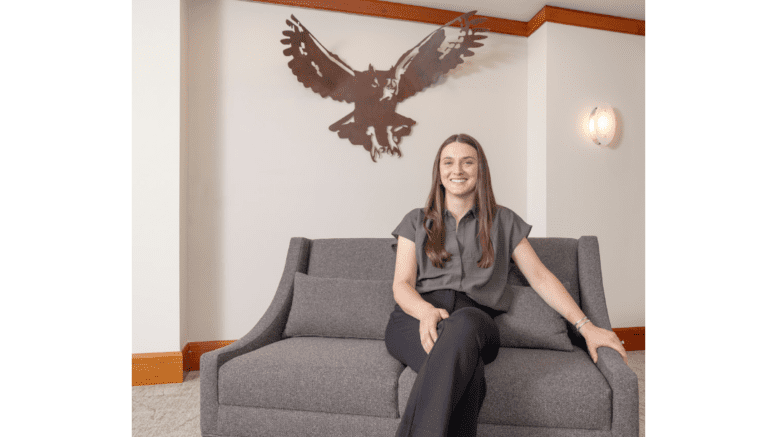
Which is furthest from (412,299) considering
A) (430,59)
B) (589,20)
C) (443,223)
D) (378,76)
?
(589,20)

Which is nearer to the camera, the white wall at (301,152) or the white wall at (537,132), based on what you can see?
the white wall at (301,152)

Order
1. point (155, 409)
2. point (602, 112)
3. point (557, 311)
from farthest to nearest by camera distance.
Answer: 1. point (602, 112)
2. point (155, 409)
3. point (557, 311)

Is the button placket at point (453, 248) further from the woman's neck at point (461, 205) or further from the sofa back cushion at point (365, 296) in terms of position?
the sofa back cushion at point (365, 296)

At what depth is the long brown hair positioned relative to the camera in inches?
61.0

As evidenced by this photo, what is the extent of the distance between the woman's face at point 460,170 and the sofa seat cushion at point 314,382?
0.68 m

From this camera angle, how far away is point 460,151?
5.34ft

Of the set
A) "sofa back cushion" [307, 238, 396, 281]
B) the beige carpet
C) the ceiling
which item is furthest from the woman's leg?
the ceiling

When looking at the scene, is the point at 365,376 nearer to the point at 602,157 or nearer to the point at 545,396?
the point at 545,396

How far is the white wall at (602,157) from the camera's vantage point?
2.96 m

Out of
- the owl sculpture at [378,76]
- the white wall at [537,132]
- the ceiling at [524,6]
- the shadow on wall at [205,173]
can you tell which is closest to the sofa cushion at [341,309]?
the shadow on wall at [205,173]
